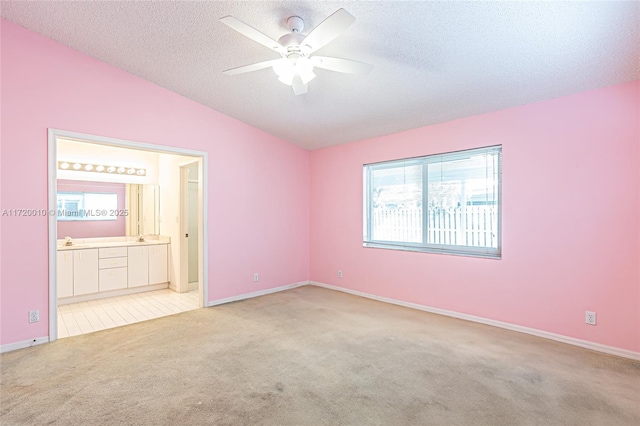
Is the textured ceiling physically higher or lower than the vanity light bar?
higher

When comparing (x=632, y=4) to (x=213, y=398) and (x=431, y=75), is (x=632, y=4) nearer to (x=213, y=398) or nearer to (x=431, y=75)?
(x=431, y=75)

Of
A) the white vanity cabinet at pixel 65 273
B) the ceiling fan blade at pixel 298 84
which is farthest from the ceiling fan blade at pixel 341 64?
the white vanity cabinet at pixel 65 273

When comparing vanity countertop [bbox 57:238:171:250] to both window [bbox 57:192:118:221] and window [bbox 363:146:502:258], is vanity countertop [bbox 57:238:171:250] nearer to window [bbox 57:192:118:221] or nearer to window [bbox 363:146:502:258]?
window [bbox 57:192:118:221]

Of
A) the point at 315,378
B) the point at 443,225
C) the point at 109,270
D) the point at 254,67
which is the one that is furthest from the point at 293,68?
the point at 109,270

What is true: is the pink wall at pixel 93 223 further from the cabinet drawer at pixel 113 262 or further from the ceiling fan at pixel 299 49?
the ceiling fan at pixel 299 49

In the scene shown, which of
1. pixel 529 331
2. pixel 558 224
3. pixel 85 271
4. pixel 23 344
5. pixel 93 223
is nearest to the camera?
pixel 23 344

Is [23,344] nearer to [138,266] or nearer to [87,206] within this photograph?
[138,266]

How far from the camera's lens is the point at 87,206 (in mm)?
4891

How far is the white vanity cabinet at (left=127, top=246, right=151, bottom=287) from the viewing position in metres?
4.93

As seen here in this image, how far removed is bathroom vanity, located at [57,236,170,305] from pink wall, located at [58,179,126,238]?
0.11 metres

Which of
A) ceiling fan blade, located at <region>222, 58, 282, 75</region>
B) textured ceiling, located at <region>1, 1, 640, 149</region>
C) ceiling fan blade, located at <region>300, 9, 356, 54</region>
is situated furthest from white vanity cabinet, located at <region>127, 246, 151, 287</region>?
ceiling fan blade, located at <region>300, 9, 356, 54</region>

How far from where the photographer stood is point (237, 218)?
456cm

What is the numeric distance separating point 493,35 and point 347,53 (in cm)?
110

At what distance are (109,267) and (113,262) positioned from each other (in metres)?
0.09
